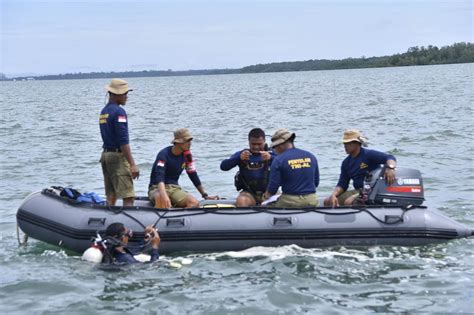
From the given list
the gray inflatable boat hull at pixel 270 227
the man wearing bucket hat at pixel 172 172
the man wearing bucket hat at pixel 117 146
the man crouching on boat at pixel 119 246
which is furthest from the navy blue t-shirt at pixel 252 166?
the man crouching on boat at pixel 119 246

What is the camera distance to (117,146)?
26.6ft

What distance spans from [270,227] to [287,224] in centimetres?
19

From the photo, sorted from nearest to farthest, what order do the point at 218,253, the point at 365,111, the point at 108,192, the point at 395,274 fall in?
the point at 395,274, the point at 218,253, the point at 108,192, the point at 365,111

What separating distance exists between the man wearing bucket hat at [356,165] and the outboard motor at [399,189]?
8cm

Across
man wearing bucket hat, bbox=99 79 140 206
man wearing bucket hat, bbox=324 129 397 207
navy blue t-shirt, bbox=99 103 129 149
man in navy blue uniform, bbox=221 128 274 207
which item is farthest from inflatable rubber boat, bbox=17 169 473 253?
navy blue t-shirt, bbox=99 103 129 149

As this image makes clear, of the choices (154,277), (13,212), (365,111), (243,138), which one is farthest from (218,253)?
(365,111)

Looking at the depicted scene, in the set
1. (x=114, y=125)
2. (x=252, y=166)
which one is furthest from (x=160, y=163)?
(x=252, y=166)

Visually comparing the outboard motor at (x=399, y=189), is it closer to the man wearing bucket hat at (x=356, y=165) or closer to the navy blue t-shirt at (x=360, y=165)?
the man wearing bucket hat at (x=356, y=165)

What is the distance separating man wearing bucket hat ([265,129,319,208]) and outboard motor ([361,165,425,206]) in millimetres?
697

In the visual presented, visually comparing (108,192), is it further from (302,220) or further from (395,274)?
(395,274)

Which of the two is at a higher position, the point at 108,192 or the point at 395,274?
the point at 108,192

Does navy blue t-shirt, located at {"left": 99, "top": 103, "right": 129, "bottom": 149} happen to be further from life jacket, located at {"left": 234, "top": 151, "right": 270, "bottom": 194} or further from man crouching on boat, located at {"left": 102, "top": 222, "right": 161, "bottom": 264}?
life jacket, located at {"left": 234, "top": 151, "right": 270, "bottom": 194}

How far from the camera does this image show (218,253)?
776cm

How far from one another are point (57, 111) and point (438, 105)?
60.7 feet
